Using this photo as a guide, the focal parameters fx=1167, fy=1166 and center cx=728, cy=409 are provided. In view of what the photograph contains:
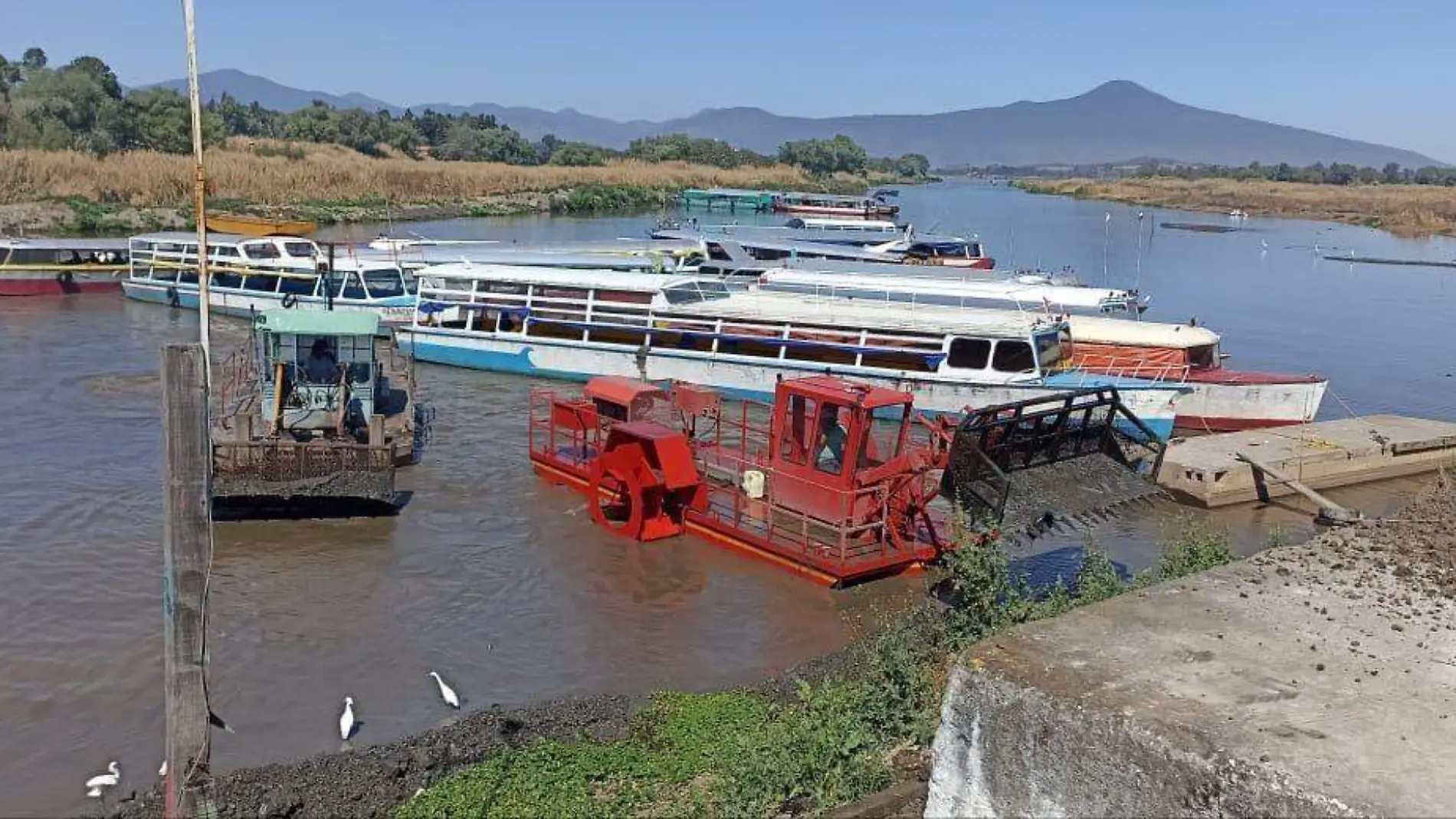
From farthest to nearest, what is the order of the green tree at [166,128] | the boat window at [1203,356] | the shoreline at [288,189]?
the green tree at [166,128] → the shoreline at [288,189] → the boat window at [1203,356]

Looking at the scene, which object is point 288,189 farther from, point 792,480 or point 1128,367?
point 792,480

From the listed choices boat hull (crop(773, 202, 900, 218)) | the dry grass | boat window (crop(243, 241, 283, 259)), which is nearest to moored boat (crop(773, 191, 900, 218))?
boat hull (crop(773, 202, 900, 218))

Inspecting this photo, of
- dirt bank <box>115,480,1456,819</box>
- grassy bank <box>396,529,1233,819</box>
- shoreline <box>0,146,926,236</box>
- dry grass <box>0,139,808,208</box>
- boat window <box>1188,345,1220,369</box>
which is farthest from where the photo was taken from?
dry grass <box>0,139,808,208</box>

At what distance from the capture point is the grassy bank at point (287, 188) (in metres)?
50.9

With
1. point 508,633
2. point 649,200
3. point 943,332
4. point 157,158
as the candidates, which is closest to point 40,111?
point 157,158

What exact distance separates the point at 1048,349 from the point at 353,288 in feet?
56.7

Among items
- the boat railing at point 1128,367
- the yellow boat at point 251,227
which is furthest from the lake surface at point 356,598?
the yellow boat at point 251,227

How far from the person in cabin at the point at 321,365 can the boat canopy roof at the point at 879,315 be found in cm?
891

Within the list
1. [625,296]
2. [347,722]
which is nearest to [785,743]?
[347,722]

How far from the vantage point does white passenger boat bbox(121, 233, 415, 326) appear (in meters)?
28.9

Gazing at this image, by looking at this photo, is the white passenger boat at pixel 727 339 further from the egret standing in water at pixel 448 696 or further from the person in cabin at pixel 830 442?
the egret standing in water at pixel 448 696

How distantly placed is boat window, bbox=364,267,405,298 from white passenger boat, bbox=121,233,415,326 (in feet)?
0.06

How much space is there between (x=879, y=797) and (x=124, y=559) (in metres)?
10.7

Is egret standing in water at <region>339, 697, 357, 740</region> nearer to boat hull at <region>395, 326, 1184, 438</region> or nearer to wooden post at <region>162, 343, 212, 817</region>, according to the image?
wooden post at <region>162, 343, 212, 817</region>
